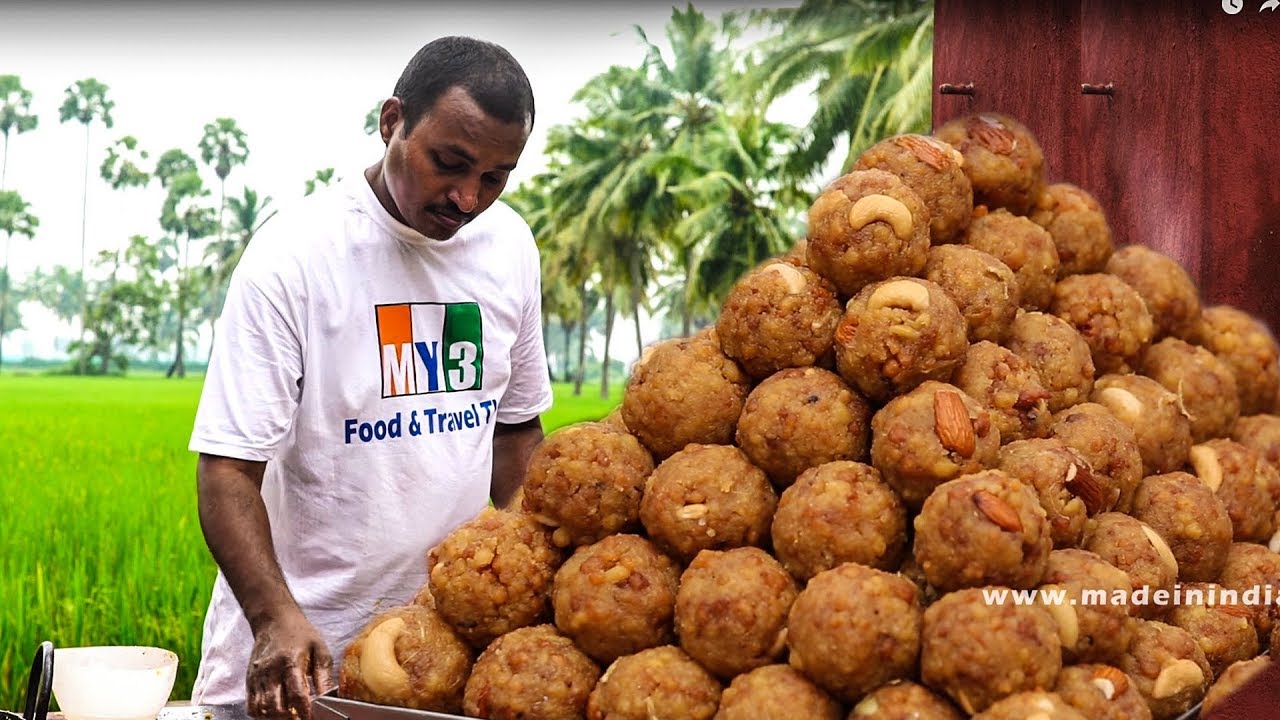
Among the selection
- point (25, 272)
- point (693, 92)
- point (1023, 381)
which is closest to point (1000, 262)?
point (1023, 381)

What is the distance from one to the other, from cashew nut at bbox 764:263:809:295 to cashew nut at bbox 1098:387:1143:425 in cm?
52

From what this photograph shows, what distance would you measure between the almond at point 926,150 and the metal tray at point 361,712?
1061 mm

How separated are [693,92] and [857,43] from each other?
9825mm

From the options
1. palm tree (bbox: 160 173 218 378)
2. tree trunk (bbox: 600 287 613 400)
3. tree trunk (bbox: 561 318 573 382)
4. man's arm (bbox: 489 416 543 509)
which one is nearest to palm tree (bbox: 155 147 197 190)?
palm tree (bbox: 160 173 218 378)

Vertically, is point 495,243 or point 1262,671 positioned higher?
point 495,243

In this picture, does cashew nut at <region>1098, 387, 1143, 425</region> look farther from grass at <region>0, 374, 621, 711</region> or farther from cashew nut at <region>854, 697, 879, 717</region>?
grass at <region>0, 374, 621, 711</region>

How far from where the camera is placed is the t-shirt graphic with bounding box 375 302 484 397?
2.36m

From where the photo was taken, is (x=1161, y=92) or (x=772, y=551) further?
(x=1161, y=92)

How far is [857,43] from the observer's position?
17281 millimetres

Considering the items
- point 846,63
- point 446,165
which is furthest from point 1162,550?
point 846,63

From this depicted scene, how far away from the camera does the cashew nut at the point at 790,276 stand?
5.48 feet

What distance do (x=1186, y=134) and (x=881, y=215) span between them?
127cm

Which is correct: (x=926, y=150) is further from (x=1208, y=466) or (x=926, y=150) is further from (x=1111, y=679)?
(x=1111, y=679)

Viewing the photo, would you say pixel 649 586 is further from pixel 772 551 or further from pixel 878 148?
pixel 878 148
